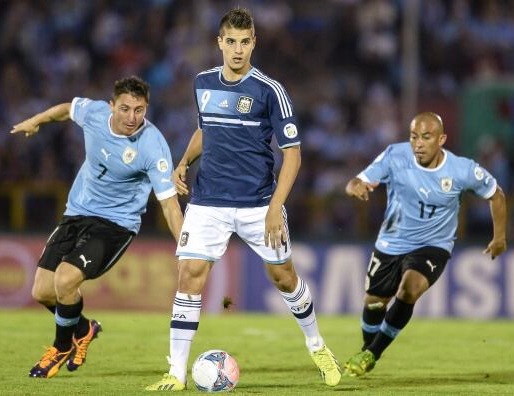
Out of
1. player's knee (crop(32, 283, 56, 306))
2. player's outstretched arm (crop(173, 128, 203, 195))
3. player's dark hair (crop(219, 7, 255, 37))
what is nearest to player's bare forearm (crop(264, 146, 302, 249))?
player's outstretched arm (crop(173, 128, 203, 195))

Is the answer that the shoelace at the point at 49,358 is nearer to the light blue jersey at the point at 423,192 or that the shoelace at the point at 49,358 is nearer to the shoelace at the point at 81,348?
the shoelace at the point at 81,348

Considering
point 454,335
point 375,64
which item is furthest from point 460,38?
point 454,335

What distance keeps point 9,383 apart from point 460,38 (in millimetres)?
13255

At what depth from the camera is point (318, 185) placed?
19.0 m

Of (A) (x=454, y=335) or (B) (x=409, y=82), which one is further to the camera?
(B) (x=409, y=82)

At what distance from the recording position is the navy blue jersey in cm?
870

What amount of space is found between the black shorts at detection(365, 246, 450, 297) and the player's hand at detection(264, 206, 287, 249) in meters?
1.98

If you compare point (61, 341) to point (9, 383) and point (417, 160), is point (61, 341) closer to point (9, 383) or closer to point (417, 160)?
point (9, 383)

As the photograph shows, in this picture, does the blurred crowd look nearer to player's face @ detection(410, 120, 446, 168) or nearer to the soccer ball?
player's face @ detection(410, 120, 446, 168)

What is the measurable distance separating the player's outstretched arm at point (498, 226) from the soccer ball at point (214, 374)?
8.36 feet

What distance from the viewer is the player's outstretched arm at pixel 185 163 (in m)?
8.87

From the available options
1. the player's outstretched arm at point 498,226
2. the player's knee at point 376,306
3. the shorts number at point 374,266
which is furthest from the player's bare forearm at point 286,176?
the player's knee at point 376,306

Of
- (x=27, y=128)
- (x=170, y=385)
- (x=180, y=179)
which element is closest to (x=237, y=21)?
(x=180, y=179)

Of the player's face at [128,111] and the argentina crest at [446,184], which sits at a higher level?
the player's face at [128,111]
